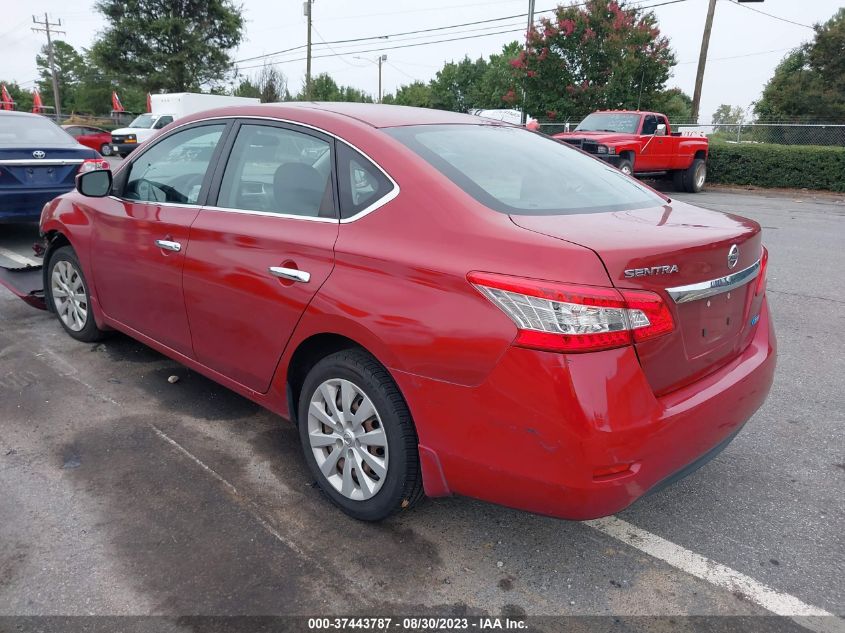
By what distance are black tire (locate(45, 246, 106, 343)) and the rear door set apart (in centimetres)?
157

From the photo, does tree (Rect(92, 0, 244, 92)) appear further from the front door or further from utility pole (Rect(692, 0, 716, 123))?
the front door

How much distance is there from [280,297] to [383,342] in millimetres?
656

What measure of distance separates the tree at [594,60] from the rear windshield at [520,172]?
26146mm

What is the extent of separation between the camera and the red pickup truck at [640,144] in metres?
15.1

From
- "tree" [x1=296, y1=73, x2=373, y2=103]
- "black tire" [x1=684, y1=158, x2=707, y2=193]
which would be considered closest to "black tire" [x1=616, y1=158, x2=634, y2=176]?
"black tire" [x1=684, y1=158, x2=707, y2=193]

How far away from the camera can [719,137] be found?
2403 centimetres

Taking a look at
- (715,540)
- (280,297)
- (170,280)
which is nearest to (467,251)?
(280,297)

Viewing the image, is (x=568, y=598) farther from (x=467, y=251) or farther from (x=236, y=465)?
(x=236, y=465)

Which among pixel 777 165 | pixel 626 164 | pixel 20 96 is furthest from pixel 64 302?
pixel 20 96

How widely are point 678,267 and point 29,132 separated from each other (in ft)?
28.2

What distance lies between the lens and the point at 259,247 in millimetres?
2977

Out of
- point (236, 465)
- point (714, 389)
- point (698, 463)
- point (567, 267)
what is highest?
point (567, 267)

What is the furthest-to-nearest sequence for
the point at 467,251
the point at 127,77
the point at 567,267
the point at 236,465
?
the point at 127,77 < the point at 236,465 < the point at 467,251 < the point at 567,267

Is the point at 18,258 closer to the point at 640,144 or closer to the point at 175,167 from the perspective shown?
the point at 175,167
